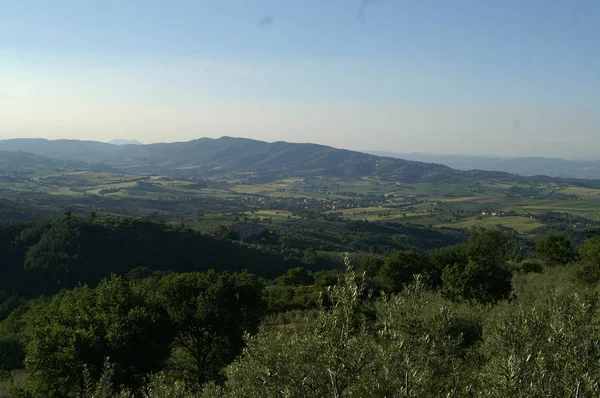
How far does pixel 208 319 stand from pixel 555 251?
1552 inches

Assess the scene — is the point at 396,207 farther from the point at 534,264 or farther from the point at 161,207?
the point at 534,264

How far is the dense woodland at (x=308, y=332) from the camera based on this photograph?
7.57m

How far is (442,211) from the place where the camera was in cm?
15500

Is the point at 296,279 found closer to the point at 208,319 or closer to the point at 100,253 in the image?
the point at 208,319

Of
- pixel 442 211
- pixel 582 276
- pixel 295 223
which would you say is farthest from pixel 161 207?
pixel 582 276

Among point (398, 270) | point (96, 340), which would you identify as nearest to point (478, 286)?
point (398, 270)

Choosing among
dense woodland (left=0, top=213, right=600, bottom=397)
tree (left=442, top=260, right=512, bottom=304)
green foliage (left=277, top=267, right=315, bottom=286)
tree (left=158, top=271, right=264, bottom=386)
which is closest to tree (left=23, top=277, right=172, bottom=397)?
dense woodland (left=0, top=213, right=600, bottom=397)

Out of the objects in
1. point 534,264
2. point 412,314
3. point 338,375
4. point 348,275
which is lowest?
point 534,264

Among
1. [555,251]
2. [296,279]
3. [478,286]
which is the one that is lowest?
[296,279]

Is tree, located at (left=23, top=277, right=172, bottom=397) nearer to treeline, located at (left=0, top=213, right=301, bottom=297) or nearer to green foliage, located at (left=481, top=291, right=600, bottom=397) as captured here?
green foliage, located at (left=481, top=291, right=600, bottom=397)

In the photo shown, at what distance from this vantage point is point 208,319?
19859 millimetres

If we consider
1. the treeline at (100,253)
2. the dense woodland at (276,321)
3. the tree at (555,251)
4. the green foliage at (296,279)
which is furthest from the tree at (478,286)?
the treeline at (100,253)

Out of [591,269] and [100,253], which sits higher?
[591,269]

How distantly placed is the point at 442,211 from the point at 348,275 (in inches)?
6128
